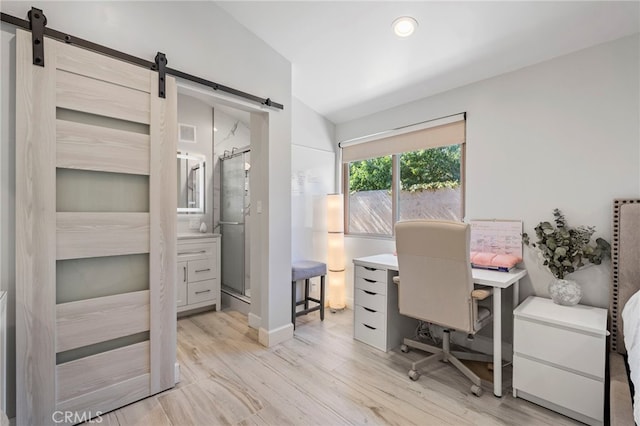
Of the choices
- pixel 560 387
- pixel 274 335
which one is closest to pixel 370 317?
pixel 274 335

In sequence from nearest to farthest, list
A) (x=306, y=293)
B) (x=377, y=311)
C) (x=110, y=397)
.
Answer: (x=110, y=397) < (x=377, y=311) < (x=306, y=293)

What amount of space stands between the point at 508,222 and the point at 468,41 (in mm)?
1416

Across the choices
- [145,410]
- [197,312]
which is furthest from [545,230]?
[197,312]

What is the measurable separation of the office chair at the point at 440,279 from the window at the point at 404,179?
1.01m

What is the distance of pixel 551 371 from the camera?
5.76 feet

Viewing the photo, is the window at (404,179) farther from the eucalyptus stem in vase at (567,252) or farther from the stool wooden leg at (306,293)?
the stool wooden leg at (306,293)

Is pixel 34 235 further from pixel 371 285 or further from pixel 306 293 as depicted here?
pixel 306 293

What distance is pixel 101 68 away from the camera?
1741 mm

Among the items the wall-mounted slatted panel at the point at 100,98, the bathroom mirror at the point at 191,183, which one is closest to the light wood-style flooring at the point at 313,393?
the bathroom mirror at the point at 191,183

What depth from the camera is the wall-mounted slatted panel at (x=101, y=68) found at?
163cm

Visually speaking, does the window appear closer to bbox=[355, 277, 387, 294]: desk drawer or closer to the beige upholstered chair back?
bbox=[355, 277, 387, 294]: desk drawer

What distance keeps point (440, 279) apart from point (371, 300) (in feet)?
2.60

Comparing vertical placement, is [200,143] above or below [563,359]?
above
